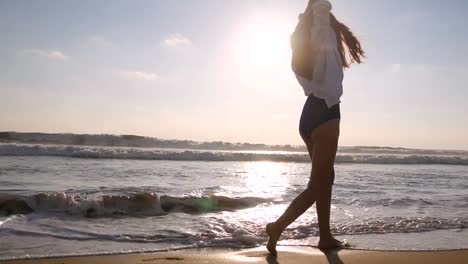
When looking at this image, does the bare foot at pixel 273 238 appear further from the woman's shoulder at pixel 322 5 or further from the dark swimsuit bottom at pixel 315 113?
the woman's shoulder at pixel 322 5

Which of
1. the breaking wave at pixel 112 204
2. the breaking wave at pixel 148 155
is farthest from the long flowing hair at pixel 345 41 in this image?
the breaking wave at pixel 148 155

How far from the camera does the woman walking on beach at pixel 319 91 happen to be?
3.36 meters

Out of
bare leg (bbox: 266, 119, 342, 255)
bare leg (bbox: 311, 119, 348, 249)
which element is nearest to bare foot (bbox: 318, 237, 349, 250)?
bare leg (bbox: 311, 119, 348, 249)

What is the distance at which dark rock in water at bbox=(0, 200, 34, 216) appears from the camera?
521cm

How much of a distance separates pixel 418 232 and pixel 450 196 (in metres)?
3.34

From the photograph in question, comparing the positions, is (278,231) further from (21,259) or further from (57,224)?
(57,224)

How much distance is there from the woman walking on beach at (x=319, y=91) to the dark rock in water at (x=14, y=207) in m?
3.13

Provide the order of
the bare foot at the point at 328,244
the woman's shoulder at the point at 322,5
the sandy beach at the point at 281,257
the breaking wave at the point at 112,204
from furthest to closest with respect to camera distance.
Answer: the breaking wave at the point at 112,204
the bare foot at the point at 328,244
the woman's shoulder at the point at 322,5
the sandy beach at the point at 281,257

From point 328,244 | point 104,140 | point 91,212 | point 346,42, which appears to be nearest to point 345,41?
point 346,42

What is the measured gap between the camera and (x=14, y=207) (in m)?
5.37

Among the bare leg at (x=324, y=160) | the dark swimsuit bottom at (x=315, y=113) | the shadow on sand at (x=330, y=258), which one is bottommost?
the shadow on sand at (x=330, y=258)

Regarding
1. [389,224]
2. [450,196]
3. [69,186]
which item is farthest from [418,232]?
[69,186]

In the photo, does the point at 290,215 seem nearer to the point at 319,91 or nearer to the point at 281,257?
the point at 281,257

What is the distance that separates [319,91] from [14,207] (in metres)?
3.80
